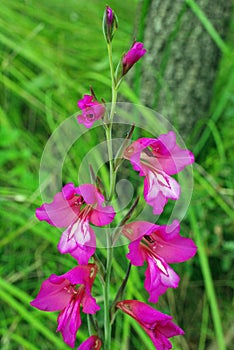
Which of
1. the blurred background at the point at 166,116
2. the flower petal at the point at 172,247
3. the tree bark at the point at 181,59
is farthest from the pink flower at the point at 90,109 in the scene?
the tree bark at the point at 181,59

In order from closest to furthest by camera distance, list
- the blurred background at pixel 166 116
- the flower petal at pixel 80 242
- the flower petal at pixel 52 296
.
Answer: the flower petal at pixel 80 242, the flower petal at pixel 52 296, the blurred background at pixel 166 116

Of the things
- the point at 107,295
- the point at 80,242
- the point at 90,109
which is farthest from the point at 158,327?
the point at 90,109

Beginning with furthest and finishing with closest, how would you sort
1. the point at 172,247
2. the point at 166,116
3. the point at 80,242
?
the point at 166,116
the point at 172,247
the point at 80,242

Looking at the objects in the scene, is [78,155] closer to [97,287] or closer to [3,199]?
[3,199]

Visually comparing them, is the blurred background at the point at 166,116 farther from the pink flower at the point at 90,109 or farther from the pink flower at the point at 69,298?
the pink flower at the point at 90,109

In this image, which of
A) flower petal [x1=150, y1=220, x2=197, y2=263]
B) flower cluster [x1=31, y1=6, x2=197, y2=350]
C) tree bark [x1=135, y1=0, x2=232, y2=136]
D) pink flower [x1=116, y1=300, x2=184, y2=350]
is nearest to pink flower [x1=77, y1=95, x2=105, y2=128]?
flower cluster [x1=31, y1=6, x2=197, y2=350]

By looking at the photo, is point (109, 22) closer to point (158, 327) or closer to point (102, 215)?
point (102, 215)

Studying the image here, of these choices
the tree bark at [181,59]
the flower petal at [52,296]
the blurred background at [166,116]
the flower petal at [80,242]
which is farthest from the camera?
the tree bark at [181,59]

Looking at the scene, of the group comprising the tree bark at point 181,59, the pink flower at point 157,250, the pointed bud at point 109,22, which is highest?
the tree bark at point 181,59
